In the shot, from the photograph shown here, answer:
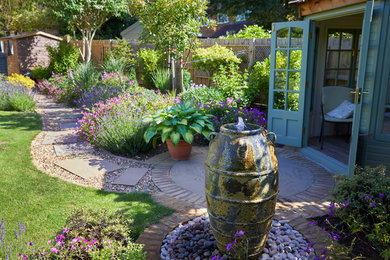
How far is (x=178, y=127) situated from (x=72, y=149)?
2062 mm

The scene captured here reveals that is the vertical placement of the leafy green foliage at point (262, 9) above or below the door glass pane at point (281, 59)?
above

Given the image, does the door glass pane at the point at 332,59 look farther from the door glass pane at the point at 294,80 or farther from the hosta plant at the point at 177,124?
the hosta plant at the point at 177,124

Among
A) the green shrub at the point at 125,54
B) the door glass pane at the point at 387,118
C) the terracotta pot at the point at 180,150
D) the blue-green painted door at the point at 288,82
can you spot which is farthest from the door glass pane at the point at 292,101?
the green shrub at the point at 125,54

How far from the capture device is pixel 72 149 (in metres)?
5.64

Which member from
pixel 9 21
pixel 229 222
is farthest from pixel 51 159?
pixel 9 21

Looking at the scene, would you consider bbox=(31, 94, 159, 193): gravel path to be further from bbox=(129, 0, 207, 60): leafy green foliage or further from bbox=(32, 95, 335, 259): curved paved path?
bbox=(129, 0, 207, 60): leafy green foliage

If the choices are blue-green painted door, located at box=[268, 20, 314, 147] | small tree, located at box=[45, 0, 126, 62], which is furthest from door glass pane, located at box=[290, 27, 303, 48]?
small tree, located at box=[45, 0, 126, 62]

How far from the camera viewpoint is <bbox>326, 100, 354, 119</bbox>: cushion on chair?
5813mm

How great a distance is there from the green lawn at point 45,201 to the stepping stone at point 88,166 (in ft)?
1.13

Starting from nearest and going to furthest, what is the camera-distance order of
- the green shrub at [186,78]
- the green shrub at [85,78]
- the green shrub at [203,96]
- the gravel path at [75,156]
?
the gravel path at [75,156] < the green shrub at [203,96] < the green shrub at [85,78] < the green shrub at [186,78]

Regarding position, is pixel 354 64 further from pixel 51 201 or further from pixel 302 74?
pixel 51 201

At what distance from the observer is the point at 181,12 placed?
26.2 feet

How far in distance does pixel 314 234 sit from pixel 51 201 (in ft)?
9.76

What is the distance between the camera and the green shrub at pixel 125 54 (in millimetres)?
13086
